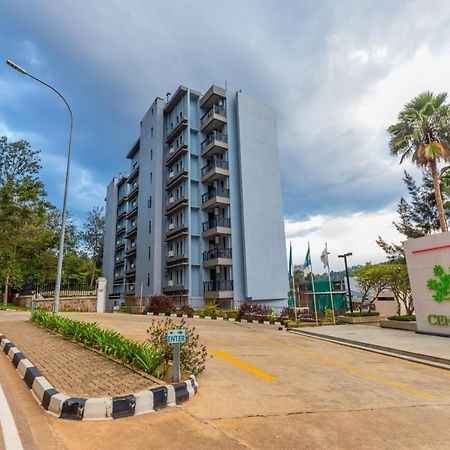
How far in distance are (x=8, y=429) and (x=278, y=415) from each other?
10.7 feet

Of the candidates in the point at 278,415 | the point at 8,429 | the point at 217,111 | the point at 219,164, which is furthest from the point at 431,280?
the point at 217,111

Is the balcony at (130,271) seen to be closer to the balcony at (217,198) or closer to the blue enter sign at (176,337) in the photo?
the balcony at (217,198)

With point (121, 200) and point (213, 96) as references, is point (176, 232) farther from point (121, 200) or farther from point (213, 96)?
point (121, 200)

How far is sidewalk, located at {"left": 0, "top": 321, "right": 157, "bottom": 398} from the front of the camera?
16.3 ft

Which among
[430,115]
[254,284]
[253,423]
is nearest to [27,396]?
[253,423]

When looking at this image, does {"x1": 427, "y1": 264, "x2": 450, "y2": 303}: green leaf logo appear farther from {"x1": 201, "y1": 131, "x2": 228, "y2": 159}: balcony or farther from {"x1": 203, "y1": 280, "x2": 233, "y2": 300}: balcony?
{"x1": 201, "y1": 131, "x2": 228, "y2": 159}: balcony

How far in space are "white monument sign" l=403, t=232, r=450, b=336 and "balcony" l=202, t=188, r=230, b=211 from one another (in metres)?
16.4

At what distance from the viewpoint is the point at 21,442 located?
3527 millimetres

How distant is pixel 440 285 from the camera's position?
13.6 m

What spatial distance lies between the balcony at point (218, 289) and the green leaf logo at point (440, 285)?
15.7 m

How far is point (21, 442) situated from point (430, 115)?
21.3 meters

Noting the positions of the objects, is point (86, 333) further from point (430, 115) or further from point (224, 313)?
point (430, 115)

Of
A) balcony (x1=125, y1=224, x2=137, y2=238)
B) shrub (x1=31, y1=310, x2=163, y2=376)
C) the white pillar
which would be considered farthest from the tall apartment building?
shrub (x1=31, y1=310, x2=163, y2=376)

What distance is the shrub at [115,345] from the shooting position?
593 centimetres
